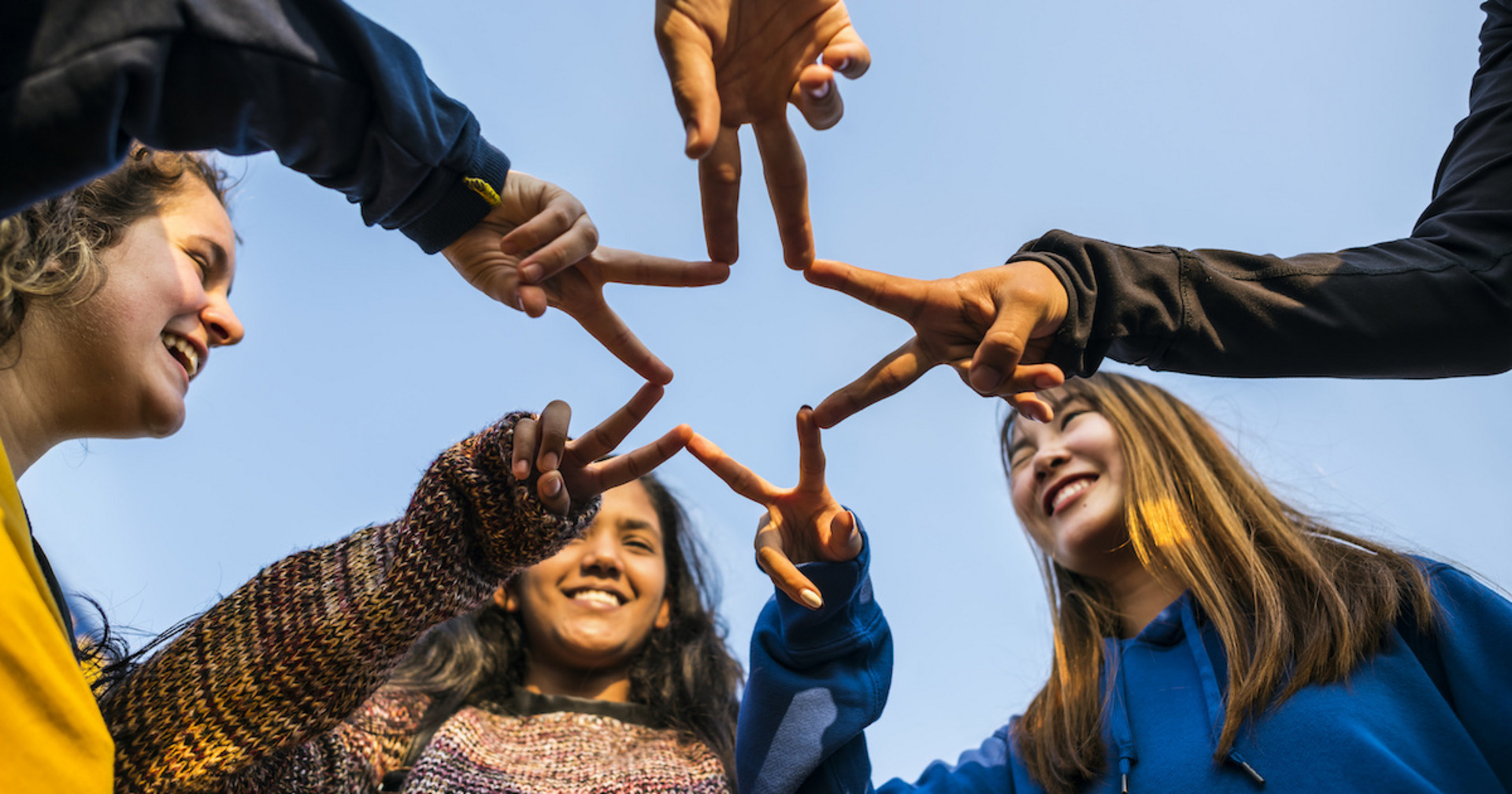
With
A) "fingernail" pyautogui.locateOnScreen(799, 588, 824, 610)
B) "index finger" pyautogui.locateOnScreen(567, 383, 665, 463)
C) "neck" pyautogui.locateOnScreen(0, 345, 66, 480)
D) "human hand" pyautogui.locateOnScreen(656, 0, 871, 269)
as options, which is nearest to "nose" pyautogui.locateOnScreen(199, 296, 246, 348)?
"neck" pyautogui.locateOnScreen(0, 345, 66, 480)

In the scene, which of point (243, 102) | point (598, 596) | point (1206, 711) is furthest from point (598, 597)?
point (243, 102)

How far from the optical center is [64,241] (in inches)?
66.9

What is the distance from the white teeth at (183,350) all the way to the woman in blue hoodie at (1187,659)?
1.02 metres

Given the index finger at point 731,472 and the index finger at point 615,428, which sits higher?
the index finger at point 615,428

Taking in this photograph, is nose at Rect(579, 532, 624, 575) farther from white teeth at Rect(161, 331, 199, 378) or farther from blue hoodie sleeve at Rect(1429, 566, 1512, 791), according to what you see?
blue hoodie sleeve at Rect(1429, 566, 1512, 791)

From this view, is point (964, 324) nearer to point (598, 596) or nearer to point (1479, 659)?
point (1479, 659)

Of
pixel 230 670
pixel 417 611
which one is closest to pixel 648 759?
pixel 417 611

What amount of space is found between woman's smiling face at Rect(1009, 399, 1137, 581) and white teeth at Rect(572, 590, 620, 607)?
1.14 meters

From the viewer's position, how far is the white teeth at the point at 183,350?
74.0 inches

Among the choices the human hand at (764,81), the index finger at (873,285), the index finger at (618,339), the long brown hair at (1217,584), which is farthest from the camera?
the long brown hair at (1217,584)

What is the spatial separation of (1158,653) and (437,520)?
→ 1.57 m

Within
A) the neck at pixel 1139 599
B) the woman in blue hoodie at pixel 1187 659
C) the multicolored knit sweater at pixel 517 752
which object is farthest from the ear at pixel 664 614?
the neck at pixel 1139 599

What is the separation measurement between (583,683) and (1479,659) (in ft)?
6.52

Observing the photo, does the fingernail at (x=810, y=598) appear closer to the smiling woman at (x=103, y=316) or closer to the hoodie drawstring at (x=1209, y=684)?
the hoodie drawstring at (x=1209, y=684)
